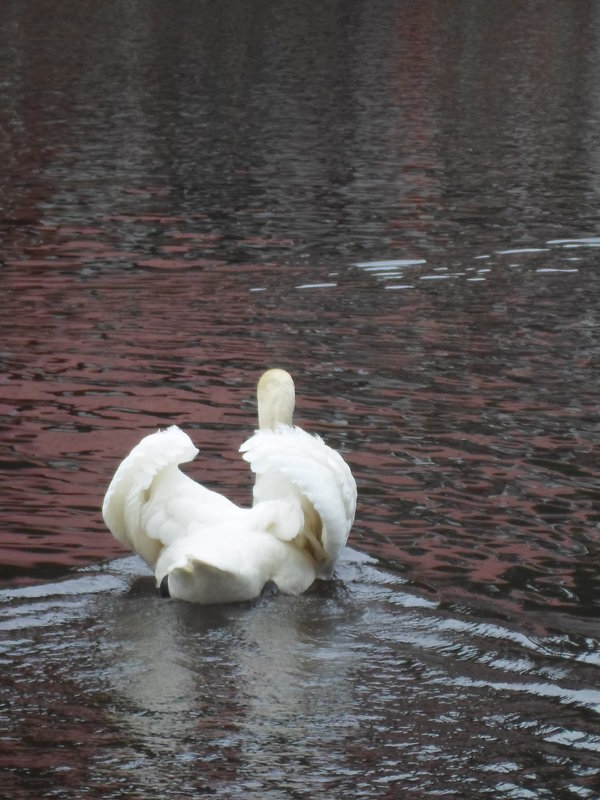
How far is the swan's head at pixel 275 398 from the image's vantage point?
703 cm

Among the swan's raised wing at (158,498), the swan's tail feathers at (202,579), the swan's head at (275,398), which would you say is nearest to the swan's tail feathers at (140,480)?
the swan's raised wing at (158,498)

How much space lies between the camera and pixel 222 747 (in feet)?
16.2

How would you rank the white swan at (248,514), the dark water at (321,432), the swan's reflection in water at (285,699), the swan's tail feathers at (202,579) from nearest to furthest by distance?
the swan's reflection in water at (285,699) < the dark water at (321,432) < the swan's tail feathers at (202,579) < the white swan at (248,514)

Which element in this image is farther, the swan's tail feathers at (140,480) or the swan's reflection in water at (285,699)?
the swan's tail feathers at (140,480)

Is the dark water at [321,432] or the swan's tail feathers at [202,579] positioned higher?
the swan's tail feathers at [202,579]

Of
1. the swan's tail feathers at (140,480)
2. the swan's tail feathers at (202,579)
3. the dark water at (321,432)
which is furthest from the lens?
the swan's tail feathers at (140,480)

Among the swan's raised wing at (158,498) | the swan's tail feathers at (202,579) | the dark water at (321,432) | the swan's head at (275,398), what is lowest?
the dark water at (321,432)

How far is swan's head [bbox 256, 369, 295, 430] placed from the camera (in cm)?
703

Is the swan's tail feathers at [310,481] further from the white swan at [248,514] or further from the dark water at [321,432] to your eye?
the dark water at [321,432]

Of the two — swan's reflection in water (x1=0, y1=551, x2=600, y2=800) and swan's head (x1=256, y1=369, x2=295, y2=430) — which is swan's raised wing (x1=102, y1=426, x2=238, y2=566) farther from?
swan's head (x1=256, y1=369, x2=295, y2=430)

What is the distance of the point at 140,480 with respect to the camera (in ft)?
21.0

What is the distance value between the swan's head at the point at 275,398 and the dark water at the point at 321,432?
73 cm

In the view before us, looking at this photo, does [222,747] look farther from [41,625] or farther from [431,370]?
[431,370]

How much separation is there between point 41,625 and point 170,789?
1.51 metres
